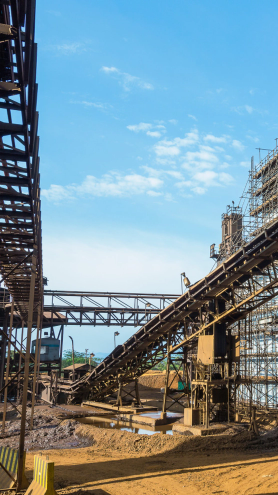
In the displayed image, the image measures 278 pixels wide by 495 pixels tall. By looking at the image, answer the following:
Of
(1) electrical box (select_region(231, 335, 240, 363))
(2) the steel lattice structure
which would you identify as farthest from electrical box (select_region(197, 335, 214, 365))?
(2) the steel lattice structure

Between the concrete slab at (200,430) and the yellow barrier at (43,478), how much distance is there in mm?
8724

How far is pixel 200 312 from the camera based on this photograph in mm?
20344

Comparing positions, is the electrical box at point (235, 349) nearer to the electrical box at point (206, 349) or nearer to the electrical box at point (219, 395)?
the electrical box at point (206, 349)

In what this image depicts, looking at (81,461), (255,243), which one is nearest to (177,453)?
(81,461)

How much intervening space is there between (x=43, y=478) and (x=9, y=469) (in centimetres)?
255

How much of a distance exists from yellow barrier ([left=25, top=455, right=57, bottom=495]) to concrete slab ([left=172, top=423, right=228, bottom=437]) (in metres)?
8.72

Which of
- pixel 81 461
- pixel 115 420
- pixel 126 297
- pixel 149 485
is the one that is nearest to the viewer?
pixel 149 485

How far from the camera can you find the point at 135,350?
23.1 meters

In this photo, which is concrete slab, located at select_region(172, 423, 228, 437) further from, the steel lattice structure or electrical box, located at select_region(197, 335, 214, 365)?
the steel lattice structure

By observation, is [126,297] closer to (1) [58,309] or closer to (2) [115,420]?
(1) [58,309]

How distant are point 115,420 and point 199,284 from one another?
8.91m

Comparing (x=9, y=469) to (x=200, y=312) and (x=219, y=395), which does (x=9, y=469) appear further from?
(x=200, y=312)

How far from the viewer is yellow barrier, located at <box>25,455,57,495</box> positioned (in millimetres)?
8734

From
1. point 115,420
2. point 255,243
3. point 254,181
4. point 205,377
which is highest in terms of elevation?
point 254,181
